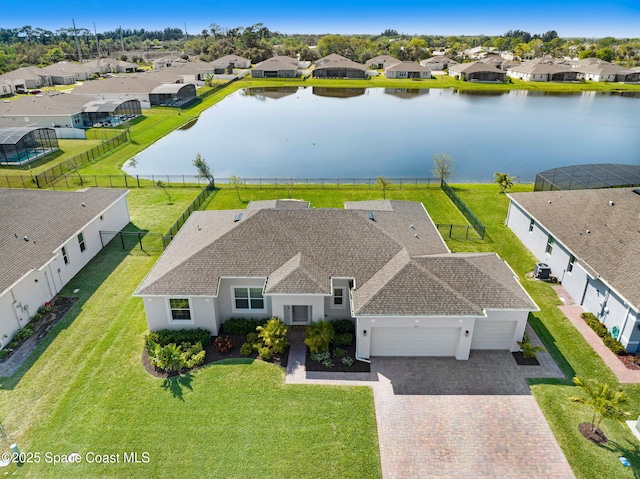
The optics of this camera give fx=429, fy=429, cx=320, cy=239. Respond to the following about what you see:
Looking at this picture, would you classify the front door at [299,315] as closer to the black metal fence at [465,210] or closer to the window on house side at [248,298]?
the window on house side at [248,298]

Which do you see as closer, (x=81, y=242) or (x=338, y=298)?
(x=338, y=298)

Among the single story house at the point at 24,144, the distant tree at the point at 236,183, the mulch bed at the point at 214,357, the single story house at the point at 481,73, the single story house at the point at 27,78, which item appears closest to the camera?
the mulch bed at the point at 214,357

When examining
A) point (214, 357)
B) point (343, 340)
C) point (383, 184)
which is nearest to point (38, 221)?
point (214, 357)

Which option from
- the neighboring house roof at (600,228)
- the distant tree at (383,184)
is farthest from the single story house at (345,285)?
the distant tree at (383,184)

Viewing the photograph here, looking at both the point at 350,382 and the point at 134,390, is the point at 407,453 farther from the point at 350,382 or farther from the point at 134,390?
the point at 134,390

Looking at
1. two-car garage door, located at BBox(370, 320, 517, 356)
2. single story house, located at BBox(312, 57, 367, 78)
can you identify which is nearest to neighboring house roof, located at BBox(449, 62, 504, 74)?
single story house, located at BBox(312, 57, 367, 78)

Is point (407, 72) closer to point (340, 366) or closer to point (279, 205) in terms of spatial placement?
point (279, 205)
